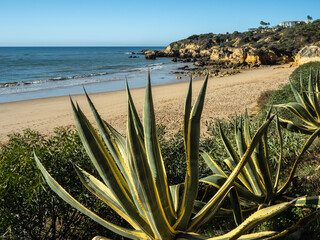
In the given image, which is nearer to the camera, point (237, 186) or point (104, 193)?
point (104, 193)

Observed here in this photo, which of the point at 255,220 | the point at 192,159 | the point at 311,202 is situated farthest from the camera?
the point at 311,202

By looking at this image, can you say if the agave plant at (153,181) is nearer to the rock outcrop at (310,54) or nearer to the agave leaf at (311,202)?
the agave leaf at (311,202)

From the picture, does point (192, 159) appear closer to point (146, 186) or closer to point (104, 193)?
point (146, 186)

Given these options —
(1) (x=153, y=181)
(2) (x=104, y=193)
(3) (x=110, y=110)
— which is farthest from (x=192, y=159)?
(3) (x=110, y=110)

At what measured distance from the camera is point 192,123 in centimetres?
154

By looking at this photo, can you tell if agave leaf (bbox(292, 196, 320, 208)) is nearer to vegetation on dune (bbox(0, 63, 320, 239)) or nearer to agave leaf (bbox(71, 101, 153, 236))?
vegetation on dune (bbox(0, 63, 320, 239))

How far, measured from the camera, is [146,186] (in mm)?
1487

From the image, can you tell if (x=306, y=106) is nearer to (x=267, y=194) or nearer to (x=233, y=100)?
(x=267, y=194)

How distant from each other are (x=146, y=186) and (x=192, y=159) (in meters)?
0.35

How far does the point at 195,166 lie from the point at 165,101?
1459 cm

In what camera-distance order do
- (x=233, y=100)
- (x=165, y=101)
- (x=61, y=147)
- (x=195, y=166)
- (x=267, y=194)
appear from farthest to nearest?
(x=165, y=101)
(x=233, y=100)
(x=61, y=147)
(x=267, y=194)
(x=195, y=166)

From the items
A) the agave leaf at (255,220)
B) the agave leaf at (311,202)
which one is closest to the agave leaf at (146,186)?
the agave leaf at (255,220)

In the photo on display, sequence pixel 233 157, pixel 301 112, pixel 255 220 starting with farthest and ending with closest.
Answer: pixel 301 112 < pixel 233 157 < pixel 255 220

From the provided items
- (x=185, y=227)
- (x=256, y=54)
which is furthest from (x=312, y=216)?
(x=256, y=54)
